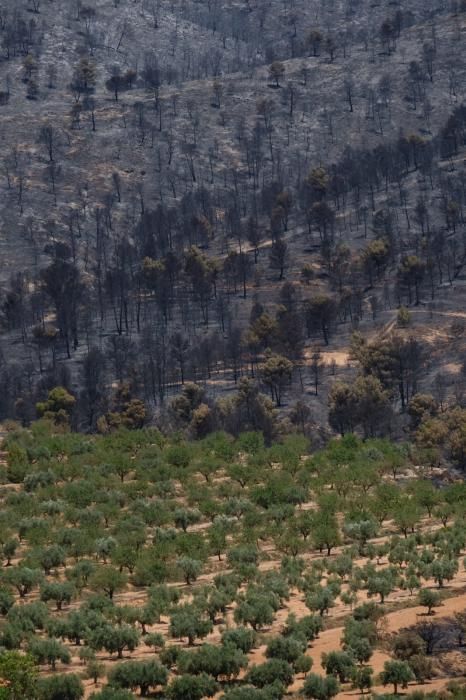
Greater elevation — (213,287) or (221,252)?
(221,252)

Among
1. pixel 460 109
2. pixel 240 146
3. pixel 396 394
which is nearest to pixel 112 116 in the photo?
pixel 240 146

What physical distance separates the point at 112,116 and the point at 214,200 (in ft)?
73.6

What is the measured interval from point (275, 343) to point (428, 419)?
24959mm

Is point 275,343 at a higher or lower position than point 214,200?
lower

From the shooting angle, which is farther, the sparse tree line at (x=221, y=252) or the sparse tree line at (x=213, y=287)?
the sparse tree line at (x=213, y=287)

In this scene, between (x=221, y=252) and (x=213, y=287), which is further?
(x=221, y=252)

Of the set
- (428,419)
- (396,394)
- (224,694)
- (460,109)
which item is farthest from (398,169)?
(224,694)

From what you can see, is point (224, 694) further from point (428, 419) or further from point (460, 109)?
point (460, 109)

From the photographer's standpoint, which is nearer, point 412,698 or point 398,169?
point 412,698

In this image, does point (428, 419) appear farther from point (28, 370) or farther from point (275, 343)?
point (28, 370)

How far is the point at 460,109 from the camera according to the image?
163m

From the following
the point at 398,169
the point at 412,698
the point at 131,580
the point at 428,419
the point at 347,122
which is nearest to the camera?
the point at 412,698

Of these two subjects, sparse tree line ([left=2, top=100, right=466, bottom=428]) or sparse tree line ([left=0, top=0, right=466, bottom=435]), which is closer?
sparse tree line ([left=0, top=0, right=466, bottom=435])

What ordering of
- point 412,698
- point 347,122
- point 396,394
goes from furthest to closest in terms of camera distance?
point 347,122
point 396,394
point 412,698
